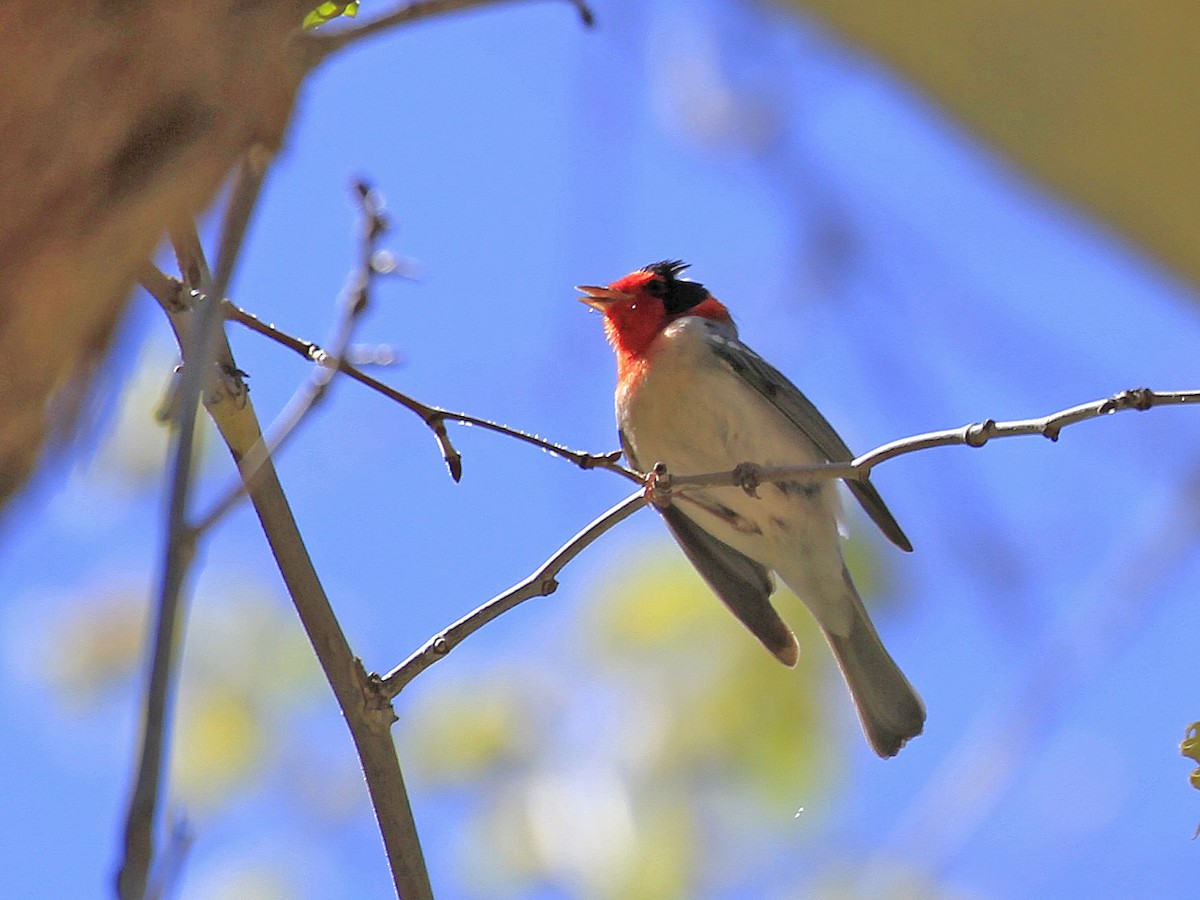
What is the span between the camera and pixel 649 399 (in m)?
5.32

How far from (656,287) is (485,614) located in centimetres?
375

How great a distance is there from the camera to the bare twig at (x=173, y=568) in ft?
3.86

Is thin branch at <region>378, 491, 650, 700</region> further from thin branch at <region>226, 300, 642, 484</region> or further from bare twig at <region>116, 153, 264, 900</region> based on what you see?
bare twig at <region>116, 153, 264, 900</region>

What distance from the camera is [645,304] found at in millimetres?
6062

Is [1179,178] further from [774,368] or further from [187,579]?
[774,368]

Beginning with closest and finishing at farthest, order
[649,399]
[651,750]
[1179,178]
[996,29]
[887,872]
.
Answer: [1179,178] < [996,29] < [649,399] < [887,872] < [651,750]

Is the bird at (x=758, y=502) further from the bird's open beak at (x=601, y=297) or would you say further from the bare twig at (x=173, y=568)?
the bare twig at (x=173, y=568)

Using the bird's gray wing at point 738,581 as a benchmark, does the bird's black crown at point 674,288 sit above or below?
above

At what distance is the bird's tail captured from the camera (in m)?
5.31

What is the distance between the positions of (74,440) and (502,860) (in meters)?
4.75

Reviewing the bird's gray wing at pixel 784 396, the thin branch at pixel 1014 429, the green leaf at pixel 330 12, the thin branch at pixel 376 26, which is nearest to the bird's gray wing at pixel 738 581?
the bird's gray wing at pixel 784 396

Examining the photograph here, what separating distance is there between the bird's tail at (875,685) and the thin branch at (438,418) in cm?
245

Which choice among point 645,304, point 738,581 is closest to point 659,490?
point 738,581

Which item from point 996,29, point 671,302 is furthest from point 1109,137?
point 671,302
